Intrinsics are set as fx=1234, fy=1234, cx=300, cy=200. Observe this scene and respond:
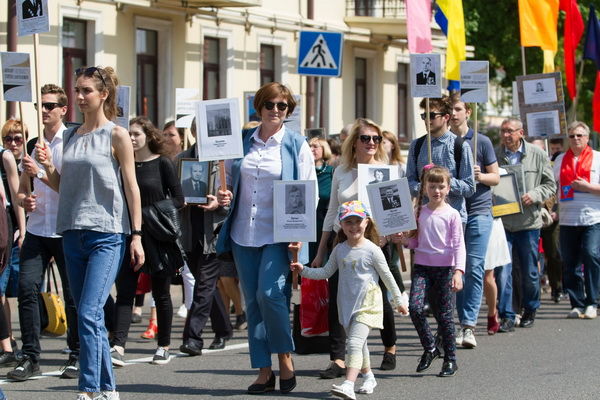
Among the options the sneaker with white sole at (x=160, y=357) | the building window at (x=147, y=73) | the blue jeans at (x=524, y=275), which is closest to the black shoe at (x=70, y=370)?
the sneaker with white sole at (x=160, y=357)

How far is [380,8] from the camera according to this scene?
1096 inches

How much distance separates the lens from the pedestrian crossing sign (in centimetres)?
1620

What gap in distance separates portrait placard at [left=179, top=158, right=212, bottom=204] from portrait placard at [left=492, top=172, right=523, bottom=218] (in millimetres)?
2758

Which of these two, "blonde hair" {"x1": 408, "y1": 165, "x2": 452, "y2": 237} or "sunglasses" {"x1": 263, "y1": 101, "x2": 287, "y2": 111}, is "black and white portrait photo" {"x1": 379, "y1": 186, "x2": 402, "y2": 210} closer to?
"blonde hair" {"x1": 408, "y1": 165, "x2": 452, "y2": 237}

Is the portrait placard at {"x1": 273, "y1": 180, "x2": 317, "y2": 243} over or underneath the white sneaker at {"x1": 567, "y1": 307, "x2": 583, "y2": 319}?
over

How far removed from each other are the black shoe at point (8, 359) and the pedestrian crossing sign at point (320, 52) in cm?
783

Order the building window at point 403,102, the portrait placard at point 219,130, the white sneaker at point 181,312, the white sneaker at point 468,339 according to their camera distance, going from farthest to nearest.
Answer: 1. the building window at point 403,102
2. the white sneaker at point 181,312
3. the white sneaker at point 468,339
4. the portrait placard at point 219,130

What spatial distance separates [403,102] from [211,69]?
7.45 meters

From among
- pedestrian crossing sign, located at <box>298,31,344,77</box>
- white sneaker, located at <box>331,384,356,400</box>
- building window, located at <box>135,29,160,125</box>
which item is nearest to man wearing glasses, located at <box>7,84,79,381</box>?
white sneaker, located at <box>331,384,356,400</box>

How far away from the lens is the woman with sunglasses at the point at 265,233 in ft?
26.1

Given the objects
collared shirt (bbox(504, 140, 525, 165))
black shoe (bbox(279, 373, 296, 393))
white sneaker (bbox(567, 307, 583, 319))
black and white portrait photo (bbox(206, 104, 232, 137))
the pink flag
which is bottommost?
white sneaker (bbox(567, 307, 583, 319))

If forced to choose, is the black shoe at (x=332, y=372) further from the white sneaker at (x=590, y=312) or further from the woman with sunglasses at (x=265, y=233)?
the white sneaker at (x=590, y=312)

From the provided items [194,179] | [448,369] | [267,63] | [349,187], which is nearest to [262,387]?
[448,369]

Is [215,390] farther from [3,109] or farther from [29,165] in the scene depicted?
[3,109]
